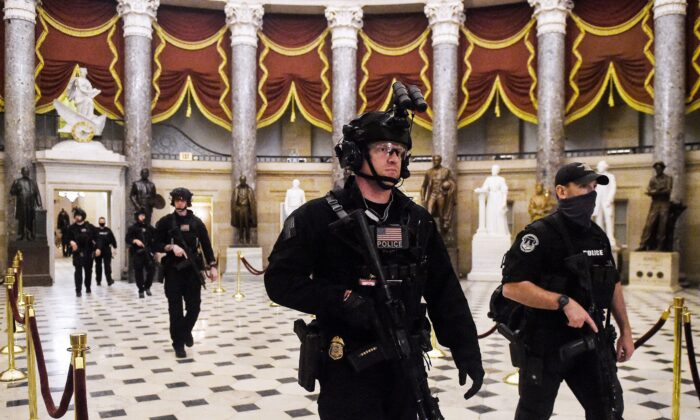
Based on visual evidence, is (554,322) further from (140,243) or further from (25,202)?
(25,202)

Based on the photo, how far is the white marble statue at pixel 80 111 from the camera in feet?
52.5

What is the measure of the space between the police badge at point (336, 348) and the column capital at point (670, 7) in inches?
636

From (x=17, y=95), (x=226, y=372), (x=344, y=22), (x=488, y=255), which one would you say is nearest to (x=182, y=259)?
(x=226, y=372)

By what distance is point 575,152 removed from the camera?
18.5m

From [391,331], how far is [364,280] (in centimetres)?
22

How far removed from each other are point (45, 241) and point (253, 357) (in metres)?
9.52

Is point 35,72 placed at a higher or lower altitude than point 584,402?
higher

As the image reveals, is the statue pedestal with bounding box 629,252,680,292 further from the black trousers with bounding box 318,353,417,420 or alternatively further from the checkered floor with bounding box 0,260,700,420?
the black trousers with bounding box 318,353,417,420

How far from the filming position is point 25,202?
14305 mm

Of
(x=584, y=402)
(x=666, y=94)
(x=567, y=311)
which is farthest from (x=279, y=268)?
(x=666, y=94)

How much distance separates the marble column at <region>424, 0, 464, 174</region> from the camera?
58.5 feet

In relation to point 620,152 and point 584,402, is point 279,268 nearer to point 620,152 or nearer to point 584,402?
point 584,402

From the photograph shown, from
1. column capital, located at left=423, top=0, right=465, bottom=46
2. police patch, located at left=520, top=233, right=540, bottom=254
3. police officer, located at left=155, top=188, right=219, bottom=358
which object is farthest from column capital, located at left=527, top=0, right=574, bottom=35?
police patch, located at left=520, top=233, right=540, bottom=254

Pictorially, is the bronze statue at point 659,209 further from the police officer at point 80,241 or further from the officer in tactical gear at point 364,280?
the officer in tactical gear at point 364,280
